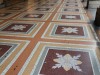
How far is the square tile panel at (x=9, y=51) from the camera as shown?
145cm

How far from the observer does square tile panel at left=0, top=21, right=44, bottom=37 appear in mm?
2299

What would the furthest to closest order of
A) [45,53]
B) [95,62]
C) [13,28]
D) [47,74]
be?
[13,28] < [45,53] < [95,62] < [47,74]

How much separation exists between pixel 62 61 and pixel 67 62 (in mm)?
52

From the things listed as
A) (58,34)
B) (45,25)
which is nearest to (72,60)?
(58,34)

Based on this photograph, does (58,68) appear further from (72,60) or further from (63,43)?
(63,43)

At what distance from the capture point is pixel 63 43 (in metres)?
1.95

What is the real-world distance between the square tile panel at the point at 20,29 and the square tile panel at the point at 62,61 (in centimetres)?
53

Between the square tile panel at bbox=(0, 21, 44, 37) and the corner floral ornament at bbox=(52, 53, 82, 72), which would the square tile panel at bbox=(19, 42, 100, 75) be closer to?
the corner floral ornament at bbox=(52, 53, 82, 72)

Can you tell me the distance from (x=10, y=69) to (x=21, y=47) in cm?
49

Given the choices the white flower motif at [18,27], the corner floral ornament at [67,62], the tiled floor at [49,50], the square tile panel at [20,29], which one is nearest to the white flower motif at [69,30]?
the tiled floor at [49,50]

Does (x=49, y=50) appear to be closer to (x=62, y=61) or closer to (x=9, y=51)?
(x=62, y=61)

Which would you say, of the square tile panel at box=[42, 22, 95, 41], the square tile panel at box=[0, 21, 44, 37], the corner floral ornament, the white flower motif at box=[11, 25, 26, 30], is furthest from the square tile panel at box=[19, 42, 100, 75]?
the white flower motif at box=[11, 25, 26, 30]

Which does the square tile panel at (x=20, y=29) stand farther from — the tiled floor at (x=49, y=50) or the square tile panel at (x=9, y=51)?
the square tile panel at (x=9, y=51)

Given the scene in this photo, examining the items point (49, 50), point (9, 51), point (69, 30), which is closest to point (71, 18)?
point (69, 30)
